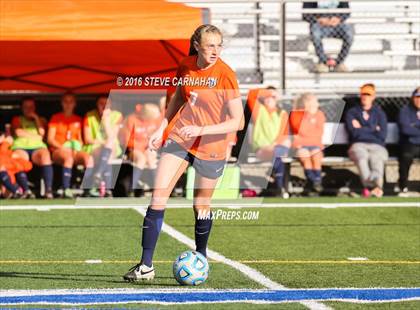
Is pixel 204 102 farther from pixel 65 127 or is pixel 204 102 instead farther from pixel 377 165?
Result: pixel 377 165

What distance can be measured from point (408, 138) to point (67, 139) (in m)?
5.29

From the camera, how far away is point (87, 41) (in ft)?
43.5

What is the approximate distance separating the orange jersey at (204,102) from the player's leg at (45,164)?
781 cm

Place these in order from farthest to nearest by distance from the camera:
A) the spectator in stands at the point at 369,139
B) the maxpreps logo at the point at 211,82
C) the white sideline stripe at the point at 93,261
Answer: the spectator in stands at the point at 369,139 < the white sideline stripe at the point at 93,261 < the maxpreps logo at the point at 211,82

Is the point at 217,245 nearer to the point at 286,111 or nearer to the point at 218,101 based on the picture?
the point at 218,101

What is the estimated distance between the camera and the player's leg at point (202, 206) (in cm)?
724

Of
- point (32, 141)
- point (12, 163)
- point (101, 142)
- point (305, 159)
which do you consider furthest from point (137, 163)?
point (305, 159)

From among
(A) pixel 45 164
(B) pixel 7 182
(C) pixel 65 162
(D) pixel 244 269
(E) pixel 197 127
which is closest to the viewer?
(E) pixel 197 127

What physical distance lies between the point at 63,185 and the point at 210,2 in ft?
11.9

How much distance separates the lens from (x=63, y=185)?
48.8 ft

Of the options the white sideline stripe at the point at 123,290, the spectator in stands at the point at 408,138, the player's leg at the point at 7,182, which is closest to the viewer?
the white sideline stripe at the point at 123,290

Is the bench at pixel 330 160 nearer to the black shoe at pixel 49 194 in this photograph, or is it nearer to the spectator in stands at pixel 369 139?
the spectator in stands at pixel 369 139

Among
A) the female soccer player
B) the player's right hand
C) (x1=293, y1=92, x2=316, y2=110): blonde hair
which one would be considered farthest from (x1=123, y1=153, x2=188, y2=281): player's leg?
(x1=293, y1=92, x2=316, y2=110): blonde hair

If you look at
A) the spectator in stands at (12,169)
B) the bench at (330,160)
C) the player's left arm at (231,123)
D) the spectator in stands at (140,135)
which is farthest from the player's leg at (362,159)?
the player's left arm at (231,123)
